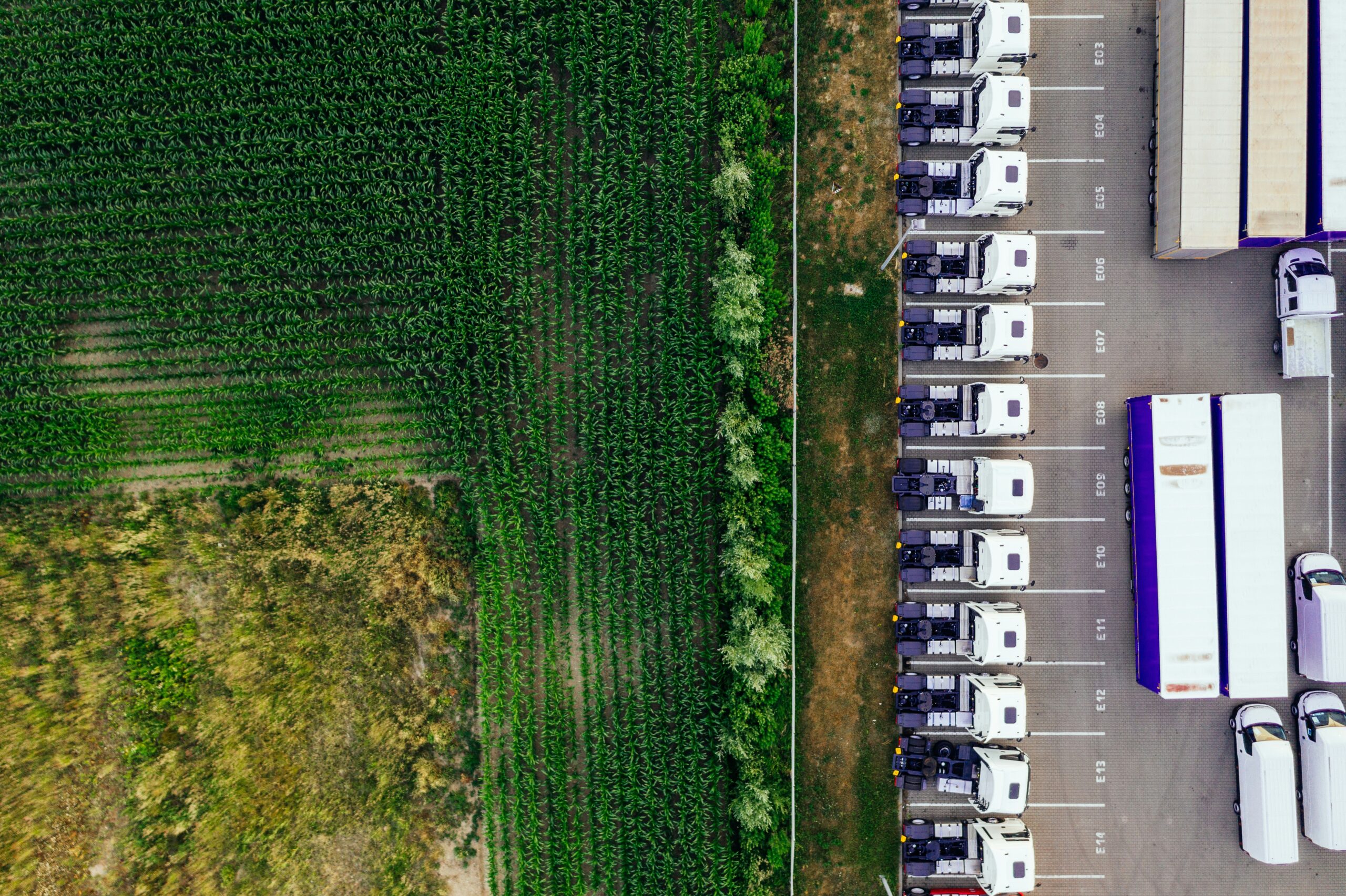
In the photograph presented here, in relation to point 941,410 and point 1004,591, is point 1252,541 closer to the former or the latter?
point 1004,591

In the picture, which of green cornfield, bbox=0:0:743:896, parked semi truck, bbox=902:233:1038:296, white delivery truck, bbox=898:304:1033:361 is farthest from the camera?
white delivery truck, bbox=898:304:1033:361

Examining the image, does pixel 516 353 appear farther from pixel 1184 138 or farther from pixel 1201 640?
pixel 1201 640

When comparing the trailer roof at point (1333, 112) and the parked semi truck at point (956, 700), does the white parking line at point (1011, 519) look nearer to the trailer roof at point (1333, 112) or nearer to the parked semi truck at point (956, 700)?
the parked semi truck at point (956, 700)

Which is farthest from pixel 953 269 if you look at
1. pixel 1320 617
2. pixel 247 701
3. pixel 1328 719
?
pixel 247 701

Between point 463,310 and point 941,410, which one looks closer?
point 463,310

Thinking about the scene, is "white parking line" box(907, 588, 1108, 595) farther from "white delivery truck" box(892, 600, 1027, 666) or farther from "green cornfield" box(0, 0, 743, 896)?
"green cornfield" box(0, 0, 743, 896)

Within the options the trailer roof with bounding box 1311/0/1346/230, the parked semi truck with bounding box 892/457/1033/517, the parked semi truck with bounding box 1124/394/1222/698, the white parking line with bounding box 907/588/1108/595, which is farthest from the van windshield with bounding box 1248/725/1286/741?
the trailer roof with bounding box 1311/0/1346/230

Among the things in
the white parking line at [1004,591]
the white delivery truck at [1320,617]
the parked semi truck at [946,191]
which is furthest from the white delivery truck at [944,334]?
the white delivery truck at [1320,617]
